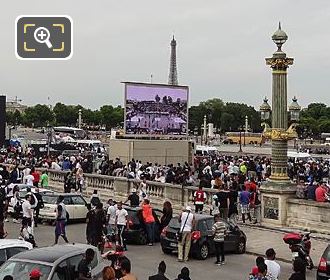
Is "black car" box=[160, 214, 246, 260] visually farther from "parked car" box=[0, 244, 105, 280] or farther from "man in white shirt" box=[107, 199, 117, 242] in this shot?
"parked car" box=[0, 244, 105, 280]

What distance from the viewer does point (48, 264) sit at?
1155 centimetres

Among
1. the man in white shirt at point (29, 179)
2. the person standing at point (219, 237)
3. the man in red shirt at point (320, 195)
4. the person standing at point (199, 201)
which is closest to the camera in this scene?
the person standing at point (219, 237)

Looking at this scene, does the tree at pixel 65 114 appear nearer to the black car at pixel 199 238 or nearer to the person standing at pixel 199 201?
the person standing at pixel 199 201

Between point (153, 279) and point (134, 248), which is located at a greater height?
point (153, 279)

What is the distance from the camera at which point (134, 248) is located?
21484mm

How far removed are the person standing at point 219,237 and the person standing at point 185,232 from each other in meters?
0.68

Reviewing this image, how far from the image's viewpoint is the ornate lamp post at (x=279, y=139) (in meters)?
24.5

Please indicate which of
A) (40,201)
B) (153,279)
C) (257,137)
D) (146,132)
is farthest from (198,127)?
(153,279)

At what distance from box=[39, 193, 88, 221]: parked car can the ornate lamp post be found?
7.13 metres

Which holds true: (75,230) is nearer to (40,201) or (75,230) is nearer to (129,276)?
(40,201)

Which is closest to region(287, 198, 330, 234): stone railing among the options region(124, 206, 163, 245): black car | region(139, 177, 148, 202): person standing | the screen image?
region(124, 206, 163, 245): black car

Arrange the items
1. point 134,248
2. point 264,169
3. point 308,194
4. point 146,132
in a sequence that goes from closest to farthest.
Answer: point 134,248 → point 308,194 → point 264,169 → point 146,132

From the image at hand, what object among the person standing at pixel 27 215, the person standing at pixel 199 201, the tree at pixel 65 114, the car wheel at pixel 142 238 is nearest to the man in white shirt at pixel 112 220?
the car wheel at pixel 142 238

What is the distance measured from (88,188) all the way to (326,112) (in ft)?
474
